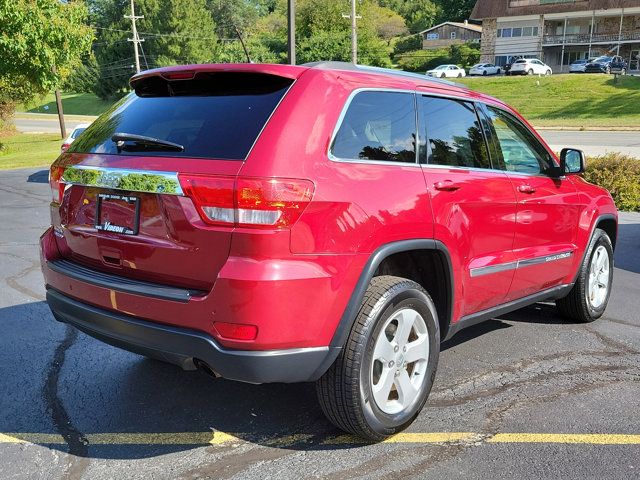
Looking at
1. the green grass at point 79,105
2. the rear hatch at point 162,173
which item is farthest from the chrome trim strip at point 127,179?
the green grass at point 79,105

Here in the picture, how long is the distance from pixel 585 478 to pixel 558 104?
137 feet

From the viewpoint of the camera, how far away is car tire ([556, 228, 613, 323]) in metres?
4.98

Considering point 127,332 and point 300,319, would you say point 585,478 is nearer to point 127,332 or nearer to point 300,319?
point 300,319

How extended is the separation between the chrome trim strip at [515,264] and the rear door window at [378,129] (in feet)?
2.77

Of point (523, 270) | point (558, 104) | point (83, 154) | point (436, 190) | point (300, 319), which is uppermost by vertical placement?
point (83, 154)

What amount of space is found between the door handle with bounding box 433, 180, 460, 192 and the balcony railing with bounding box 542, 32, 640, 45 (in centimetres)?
6833

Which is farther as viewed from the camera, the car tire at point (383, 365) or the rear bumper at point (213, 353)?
the car tire at point (383, 365)

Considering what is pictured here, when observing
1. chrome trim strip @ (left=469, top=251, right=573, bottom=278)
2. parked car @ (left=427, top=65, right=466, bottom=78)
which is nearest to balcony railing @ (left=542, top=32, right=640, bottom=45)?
parked car @ (left=427, top=65, right=466, bottom=78)

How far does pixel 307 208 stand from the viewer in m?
2.72

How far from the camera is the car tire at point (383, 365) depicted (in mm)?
2955

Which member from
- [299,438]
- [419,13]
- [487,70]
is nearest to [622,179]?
[299,438]

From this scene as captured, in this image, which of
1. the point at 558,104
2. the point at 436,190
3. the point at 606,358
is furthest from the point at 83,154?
the point at 558,104

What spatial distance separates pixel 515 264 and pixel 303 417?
5.66ft

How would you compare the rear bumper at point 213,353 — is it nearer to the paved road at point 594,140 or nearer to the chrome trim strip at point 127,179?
the chrome trim strip at point 127,179
